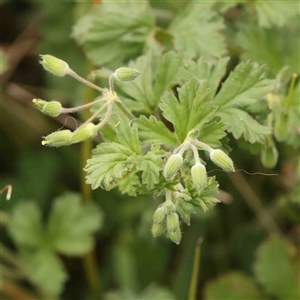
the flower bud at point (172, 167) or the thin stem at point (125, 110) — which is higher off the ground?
the thin stem at point (125, 110)

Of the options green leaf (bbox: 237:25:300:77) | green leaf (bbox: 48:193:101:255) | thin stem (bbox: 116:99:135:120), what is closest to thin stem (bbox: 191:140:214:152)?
thin stem (bbox: 116:99:135:120)

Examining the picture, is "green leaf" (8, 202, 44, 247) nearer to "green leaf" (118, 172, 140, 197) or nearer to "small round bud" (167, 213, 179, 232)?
"green leaf" (118, 172, 140, 197)

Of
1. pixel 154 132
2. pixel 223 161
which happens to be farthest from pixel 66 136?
pixel 223 161

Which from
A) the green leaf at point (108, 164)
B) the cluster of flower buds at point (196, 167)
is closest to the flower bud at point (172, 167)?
the cluster of flower buds at point (196, 167)

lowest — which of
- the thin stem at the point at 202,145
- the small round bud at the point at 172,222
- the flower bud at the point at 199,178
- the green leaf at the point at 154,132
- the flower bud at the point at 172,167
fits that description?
the small round bud at the point at 172,222

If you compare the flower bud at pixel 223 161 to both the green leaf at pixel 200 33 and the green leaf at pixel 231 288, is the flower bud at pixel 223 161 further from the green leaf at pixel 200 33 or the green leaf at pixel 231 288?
the green leaf at pixel 231 288

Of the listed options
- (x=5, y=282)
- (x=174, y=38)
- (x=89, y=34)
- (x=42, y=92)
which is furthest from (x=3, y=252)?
(x=174, y=38)

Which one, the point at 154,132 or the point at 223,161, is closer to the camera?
the point at 223,161

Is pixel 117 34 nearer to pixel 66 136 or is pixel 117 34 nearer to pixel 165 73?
pixel 165 73
